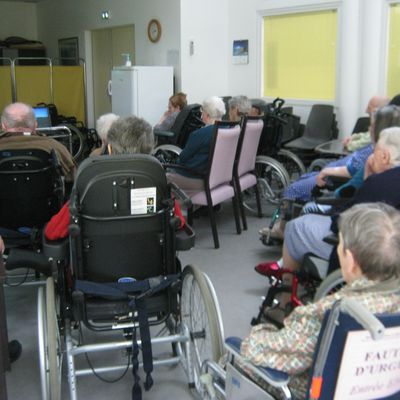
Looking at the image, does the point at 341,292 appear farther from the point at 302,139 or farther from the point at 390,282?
the point at 302,139

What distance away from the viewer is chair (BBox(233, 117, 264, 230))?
463cm

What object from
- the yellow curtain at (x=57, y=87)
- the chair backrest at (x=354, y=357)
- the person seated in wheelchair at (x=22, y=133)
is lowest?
the chair backrest at (x=354, y=357)

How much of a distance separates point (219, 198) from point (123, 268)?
2170mm

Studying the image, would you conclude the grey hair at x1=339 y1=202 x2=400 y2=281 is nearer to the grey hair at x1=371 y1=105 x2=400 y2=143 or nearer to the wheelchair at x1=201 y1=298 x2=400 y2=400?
the wheelchair at x1=201 y1=298 x2=400 y2=400

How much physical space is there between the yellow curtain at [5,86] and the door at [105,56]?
1.35 metres

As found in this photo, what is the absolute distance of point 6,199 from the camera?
3074 mm

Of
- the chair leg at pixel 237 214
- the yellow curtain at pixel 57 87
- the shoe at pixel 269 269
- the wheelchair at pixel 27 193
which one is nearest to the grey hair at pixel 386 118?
the shoe at pixel 269 269

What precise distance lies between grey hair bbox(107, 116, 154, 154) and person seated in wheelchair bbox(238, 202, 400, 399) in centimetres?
124

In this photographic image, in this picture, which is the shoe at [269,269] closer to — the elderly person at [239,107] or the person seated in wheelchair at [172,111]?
the elderly person at [239,107]

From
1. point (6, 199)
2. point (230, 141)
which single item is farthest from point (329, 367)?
point (230, 141)

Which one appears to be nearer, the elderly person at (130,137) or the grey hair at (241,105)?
the elderly person at (130,137)

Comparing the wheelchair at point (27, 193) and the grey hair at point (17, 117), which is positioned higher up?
the grey hair at point (17, 117)

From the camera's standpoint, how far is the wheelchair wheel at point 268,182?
17.1 feet

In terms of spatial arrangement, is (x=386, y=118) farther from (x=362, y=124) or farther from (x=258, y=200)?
(x=362, y=124)
